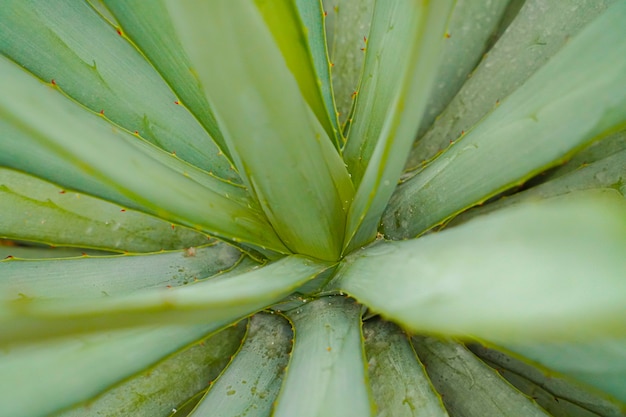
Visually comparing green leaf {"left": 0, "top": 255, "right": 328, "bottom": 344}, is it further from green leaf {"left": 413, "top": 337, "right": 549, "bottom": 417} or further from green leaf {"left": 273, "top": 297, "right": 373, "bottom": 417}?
green leaf {"left": 413, "top": 337, "right": 549, "bottom": 417}

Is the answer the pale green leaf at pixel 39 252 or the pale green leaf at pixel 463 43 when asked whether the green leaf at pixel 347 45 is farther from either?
the pale green leaf at pixel 39 252

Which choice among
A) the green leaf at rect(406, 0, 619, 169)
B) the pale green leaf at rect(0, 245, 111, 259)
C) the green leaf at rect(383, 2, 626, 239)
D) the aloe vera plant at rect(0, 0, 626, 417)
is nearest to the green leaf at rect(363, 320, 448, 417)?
the aloe vera plant at rect(0, 0, 626, 417)

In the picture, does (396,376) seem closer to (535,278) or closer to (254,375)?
(254,375)

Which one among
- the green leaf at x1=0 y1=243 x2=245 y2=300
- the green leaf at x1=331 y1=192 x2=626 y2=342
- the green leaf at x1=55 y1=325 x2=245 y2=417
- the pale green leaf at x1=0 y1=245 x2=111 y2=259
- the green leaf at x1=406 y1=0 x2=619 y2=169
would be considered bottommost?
the green leaf at x1=55 y1=325 x2=245 y2=417

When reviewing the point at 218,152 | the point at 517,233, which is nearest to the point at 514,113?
the point at 517,233

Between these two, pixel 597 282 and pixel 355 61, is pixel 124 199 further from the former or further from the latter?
pixel 597 282

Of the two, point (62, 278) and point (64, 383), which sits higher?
point (62, 278)
